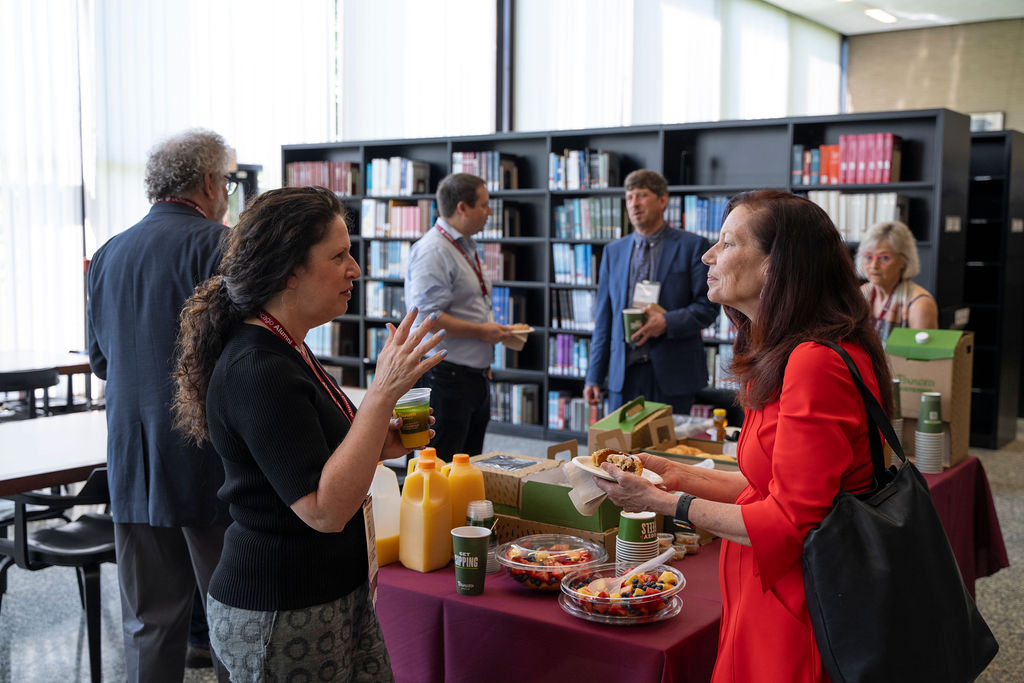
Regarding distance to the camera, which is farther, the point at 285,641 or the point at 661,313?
the point at 661,313

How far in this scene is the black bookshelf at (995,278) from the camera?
22.7ft

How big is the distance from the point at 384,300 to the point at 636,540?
5977 mm

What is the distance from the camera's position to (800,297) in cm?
150

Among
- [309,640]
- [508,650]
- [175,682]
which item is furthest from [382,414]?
[175,682]

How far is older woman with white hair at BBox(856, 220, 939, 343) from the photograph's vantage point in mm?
4312

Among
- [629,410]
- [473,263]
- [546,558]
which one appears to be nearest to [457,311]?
[473,263]

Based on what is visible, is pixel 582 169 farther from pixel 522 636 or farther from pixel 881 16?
pixel 881 16

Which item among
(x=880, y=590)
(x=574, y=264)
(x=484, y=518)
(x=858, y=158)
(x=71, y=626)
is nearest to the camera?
(x=880, y=590)

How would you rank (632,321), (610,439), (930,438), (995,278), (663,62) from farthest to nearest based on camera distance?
(663,62), (995,278), (632,321), (930,438), (610,439)

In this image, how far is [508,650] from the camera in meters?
1.77

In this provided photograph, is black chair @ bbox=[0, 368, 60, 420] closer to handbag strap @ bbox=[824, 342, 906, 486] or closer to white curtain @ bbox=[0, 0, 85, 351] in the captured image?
white curtain @ bbox=[0, 0, 85, 351]

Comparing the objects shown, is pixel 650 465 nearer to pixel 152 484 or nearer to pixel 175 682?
pixel 152 484

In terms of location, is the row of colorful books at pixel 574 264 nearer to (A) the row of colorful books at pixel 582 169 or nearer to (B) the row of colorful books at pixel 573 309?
(B) the row of colorful books at pixel 573 309

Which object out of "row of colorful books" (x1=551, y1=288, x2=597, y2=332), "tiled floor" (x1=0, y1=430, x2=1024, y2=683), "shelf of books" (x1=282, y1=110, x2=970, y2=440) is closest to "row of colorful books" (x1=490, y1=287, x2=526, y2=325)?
"shelf of books" (x1=282, y1=110, x2=970, y2=440)
